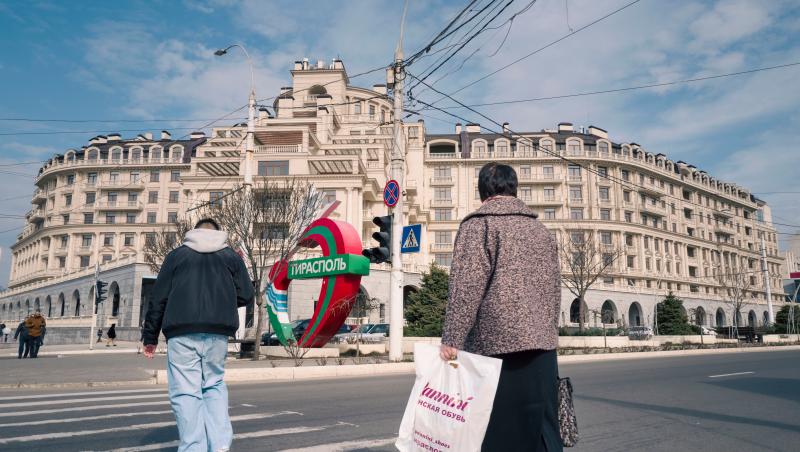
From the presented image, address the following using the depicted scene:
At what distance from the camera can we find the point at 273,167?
1698 inches

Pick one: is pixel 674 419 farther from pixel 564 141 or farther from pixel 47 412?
pixel 564 141

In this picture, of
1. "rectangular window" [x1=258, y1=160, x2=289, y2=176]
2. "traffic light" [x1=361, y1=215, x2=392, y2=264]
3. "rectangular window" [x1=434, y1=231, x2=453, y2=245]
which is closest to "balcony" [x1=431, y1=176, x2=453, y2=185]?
"rectangular window" [x1=434, y1=231, x2=453, y2=245]

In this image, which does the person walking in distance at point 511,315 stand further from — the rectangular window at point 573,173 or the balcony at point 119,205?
the balcony at point 119,205

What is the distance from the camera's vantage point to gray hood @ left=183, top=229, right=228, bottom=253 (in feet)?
12.9

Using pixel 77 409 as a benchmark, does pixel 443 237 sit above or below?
above

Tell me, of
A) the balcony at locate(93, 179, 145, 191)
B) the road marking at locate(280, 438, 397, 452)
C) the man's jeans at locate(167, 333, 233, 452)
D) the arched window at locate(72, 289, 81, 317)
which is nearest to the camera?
the man's jeans at locate(167, 333, 233, 452)

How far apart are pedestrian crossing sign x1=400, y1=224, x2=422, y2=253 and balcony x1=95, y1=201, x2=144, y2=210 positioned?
65712mm

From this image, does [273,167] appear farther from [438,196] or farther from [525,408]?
[525,408]

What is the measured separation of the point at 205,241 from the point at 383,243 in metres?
8.84

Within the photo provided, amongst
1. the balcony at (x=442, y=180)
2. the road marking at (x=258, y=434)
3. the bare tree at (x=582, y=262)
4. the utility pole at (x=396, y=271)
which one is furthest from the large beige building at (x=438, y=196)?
the road marking at (x=258, y=434)

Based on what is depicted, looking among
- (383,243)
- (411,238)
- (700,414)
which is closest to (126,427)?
(700,414)

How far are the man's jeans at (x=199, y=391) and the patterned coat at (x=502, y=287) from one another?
1.95 m

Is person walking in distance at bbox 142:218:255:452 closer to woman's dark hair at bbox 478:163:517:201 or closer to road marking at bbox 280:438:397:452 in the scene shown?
road marking at bbox 280:438:397:452

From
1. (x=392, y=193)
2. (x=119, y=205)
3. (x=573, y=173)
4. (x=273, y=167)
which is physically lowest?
(x=392, y=193)
